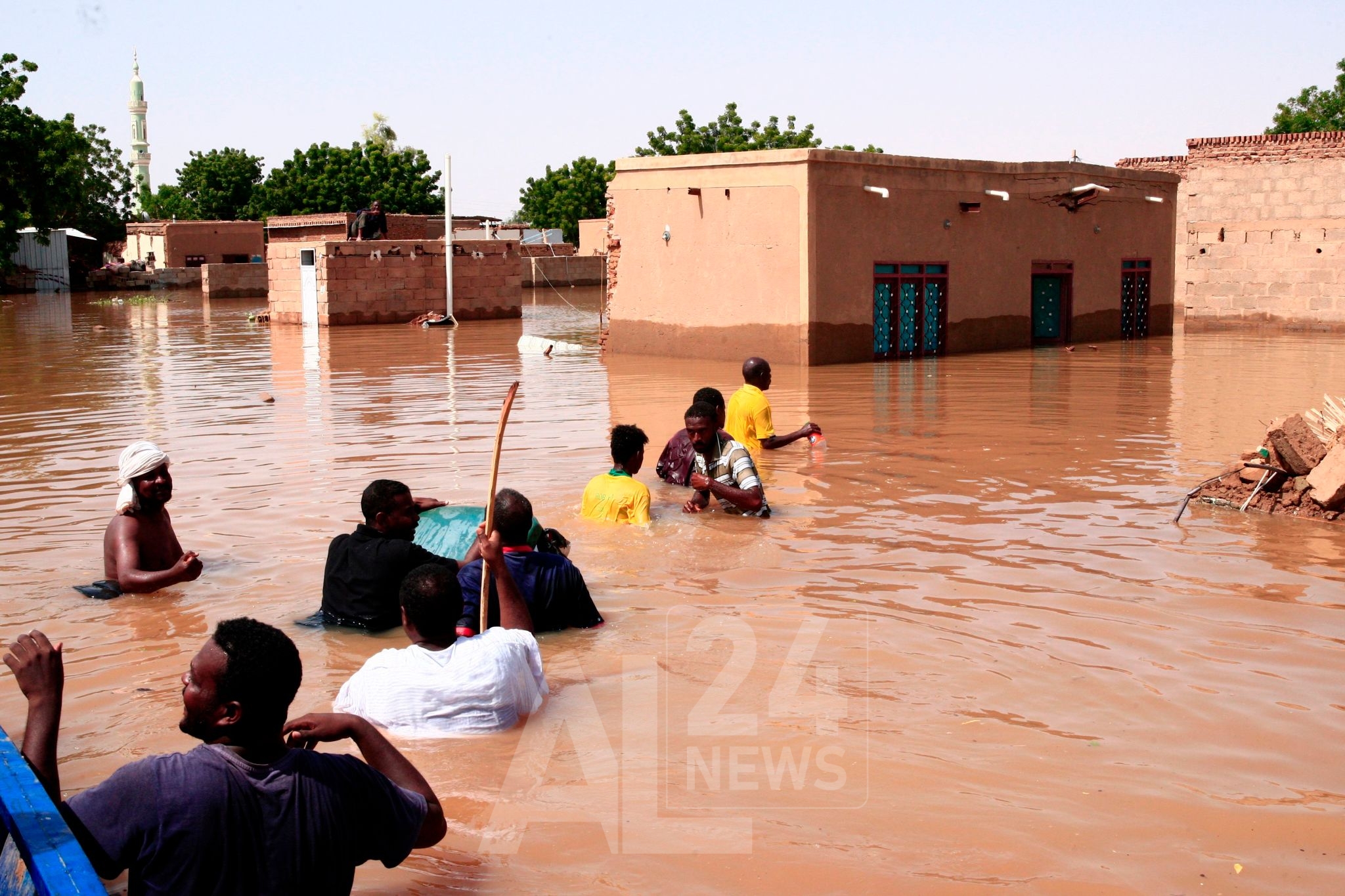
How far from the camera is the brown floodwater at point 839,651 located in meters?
4.15

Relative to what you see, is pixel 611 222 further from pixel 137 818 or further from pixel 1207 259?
pixel 137 818

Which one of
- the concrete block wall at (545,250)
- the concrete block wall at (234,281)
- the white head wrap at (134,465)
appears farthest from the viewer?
the concrete block wall at (545,250)

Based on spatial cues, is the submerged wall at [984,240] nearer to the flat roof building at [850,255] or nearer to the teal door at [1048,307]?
the flat roof building at [850,255]

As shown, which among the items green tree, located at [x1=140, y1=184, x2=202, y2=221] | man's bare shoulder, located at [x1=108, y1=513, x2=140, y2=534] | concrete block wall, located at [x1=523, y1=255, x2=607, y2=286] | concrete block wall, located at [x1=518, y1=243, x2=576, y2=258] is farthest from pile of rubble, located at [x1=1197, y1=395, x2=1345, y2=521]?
green tree, located at [x1=140, y1=184, x2=202, y2=221]

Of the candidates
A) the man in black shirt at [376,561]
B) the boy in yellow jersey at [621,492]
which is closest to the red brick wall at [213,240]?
the boy in yellow jersey at [621,492]

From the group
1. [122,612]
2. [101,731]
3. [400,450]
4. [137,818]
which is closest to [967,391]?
[400,450]

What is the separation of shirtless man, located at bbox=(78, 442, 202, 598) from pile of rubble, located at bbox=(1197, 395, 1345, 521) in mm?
6975

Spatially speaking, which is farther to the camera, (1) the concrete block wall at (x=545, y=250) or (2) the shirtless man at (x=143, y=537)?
(1) the concrete block wall at (x=545, y=250)

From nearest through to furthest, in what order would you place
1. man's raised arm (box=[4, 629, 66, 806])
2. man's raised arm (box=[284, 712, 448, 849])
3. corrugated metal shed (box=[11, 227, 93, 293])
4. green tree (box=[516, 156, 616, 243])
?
man's raised arm (box=[4, 629, 66, 806])
man's raised arm (box=[284, 712, 448, 849])
corrugated metal shed (box=[11, 227, 93, 293])
green tree (box=[516, 156, 616, 243])

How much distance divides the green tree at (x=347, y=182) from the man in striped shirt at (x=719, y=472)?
47.7 m

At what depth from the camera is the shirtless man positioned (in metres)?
6.79

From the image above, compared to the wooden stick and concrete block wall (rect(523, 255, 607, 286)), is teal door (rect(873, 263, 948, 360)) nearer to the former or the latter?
the wooden stick

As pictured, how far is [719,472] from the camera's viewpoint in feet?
29.3

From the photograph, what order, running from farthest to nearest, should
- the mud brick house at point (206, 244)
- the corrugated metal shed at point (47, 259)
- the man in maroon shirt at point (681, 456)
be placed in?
the corrugated metal shed at point (47, 259), the mud brick house at point (206, 244), the man in maroon shirt at point (681, 456)
